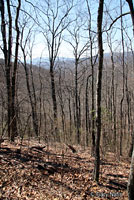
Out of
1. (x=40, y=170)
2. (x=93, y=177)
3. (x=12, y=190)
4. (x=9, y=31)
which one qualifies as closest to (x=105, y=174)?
(x=93, y=177)

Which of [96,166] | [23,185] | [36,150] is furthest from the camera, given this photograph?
[36,150]

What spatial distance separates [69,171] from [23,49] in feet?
39.2

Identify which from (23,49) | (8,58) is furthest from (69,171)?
(23,49)

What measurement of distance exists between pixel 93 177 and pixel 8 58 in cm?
597

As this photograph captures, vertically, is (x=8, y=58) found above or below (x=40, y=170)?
above

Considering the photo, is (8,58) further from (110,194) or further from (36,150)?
(110,194)

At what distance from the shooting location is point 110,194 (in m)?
4.05

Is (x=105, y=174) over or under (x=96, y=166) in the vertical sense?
under

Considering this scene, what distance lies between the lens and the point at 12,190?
359 cm

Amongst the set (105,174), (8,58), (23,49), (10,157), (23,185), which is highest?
(23,49)

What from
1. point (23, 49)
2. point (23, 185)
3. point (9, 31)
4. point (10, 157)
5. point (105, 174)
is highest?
point (23, 49)

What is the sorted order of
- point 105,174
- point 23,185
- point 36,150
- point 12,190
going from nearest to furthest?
1. point 12,190
2. point 23,185
3. point 105,174
4. point 36,150

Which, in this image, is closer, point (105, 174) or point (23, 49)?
point (105, 174)

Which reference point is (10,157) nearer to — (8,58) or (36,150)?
(36,150)
